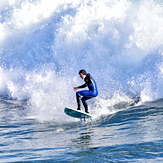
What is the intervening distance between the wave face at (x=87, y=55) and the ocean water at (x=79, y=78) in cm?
5

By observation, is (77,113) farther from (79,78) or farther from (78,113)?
(79,78)

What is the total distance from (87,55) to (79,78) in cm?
138

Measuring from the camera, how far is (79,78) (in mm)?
13641

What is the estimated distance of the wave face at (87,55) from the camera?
1149cm

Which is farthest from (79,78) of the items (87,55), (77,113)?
(77,113)

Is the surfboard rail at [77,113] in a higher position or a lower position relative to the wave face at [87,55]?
lower

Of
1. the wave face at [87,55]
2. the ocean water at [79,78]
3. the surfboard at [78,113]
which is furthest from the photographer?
the wave face at [87,55]

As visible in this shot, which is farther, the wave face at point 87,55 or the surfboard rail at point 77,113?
the wave face at point 87,55

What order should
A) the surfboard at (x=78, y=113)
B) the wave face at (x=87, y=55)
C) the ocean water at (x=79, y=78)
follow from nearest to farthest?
the ocean water at (x=79, y=78)
the surfboard at (x=78, y=113)
the wave face at (x=87, y=55)

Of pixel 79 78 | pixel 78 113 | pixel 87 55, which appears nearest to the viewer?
pixel 78 113

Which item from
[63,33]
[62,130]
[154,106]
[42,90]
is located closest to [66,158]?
[62,130]

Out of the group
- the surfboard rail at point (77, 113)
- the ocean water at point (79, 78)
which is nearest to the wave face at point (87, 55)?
the ocean water at point (79, 78)

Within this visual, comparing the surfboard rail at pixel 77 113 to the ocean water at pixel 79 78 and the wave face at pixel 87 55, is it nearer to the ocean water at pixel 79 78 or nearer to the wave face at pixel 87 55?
the ocean water at pixel 79 78

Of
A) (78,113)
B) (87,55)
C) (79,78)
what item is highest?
(87,55)
